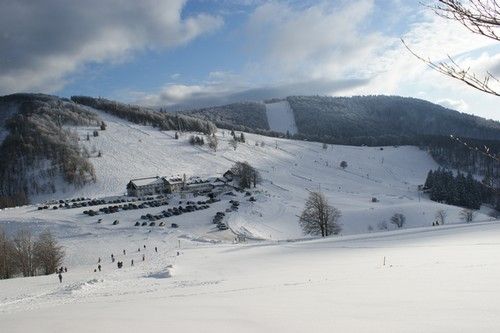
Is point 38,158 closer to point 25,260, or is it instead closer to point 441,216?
point 25,260

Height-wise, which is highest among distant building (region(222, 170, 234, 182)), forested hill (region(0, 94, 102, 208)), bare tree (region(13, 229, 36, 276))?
forested hill (region(0, 94, 102, 208))

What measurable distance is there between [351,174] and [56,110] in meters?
130

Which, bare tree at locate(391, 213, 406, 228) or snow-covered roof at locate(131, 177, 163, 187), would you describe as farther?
snow-covered roof at locate(131, 177, 163, 187)

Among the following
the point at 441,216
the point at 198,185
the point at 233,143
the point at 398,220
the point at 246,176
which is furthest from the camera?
the point at 233,143

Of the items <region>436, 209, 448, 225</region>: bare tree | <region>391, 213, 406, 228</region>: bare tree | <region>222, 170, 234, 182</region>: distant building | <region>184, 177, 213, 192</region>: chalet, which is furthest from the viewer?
<region>222, 170, 234, 182</region>: distant building

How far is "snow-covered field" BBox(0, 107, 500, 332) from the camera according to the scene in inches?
380

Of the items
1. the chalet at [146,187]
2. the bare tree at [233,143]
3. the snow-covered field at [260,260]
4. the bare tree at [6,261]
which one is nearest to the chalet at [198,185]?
the chalet at [146,187]

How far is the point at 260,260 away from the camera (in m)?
36.2

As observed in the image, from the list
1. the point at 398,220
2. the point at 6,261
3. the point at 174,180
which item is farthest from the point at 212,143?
the point at 6,261

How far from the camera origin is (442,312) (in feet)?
29.1

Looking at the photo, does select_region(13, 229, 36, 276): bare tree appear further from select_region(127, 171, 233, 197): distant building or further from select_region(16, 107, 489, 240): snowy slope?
select_region(127, 171, 233, 197): distant building

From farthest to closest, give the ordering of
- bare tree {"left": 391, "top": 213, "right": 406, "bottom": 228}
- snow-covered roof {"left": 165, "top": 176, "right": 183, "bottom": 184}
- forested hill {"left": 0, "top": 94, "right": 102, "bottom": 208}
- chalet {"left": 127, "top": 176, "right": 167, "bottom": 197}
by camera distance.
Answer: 1. forested hill {"left": 0, "top": 94, "right": 102, "bottom": 208}
2. snow-covered roof {"left": 165, "top": 176, "right": 183, "bottom": 184}
3. chalet {"left": 127, "top": 176, "right": 167, "bottom": 197}
4. bare tree {"left": 391, "top": 213, "right": 406, "bottom": 228}

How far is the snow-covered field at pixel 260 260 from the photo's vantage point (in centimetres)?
966

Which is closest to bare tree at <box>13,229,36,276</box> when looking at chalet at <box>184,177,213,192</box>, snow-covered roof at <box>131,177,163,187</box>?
snow-covered roof at <box>131,177,163,187</box>
